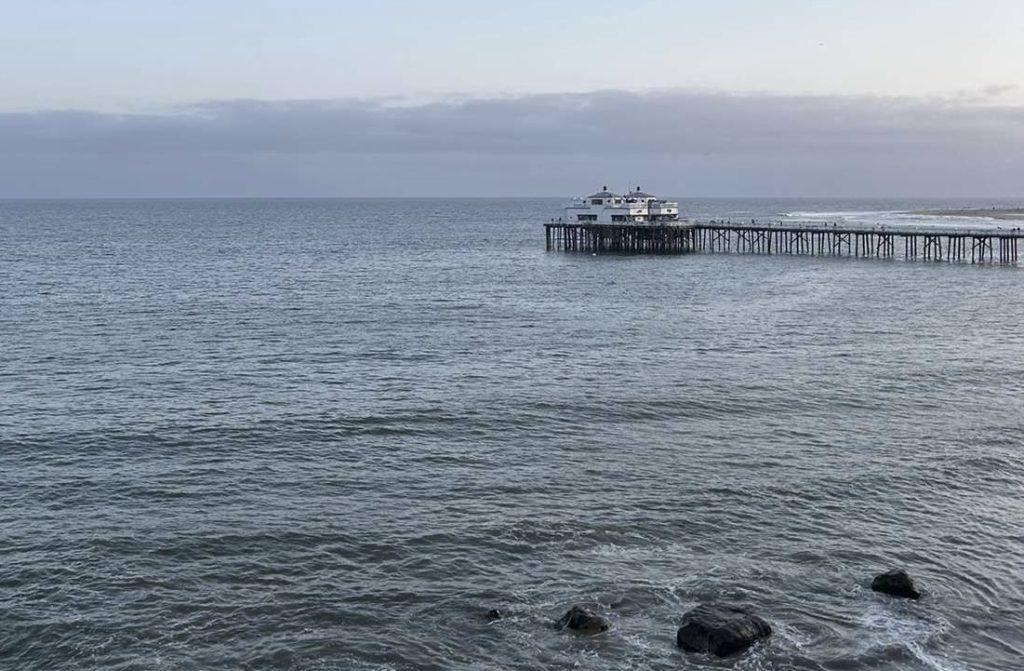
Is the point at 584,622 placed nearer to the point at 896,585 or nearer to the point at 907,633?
the point at 907,633

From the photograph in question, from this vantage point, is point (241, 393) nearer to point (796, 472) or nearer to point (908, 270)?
point (796, 472)

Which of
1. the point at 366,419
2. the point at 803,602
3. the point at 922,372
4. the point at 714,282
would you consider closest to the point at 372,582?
the point at 803,602

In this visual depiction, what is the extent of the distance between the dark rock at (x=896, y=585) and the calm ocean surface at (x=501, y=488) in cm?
38

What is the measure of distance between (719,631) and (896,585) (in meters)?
5.48

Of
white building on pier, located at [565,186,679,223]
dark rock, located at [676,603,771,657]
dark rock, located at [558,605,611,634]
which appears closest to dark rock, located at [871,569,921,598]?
dark rock, located at [676,603,771,657]

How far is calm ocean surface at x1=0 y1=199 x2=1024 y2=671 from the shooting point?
23312 mm

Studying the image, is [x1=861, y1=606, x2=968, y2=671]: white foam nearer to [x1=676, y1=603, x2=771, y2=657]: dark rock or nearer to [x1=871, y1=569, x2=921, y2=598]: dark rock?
[x1=871, y1=569, x2=921, y2=598]: dark rock

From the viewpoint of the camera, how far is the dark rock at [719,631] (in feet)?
72.5

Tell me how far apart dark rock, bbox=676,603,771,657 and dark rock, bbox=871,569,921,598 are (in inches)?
152

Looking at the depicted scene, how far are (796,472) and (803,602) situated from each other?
962cm

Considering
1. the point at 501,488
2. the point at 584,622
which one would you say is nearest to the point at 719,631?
the point at 584,622

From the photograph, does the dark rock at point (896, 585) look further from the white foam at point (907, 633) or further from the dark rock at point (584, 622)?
the dark rock at point (584, 622)

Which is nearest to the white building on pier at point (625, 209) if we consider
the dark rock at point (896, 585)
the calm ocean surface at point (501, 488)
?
the calm ocean surface at point (501, 488)

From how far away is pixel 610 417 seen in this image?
4059cm
